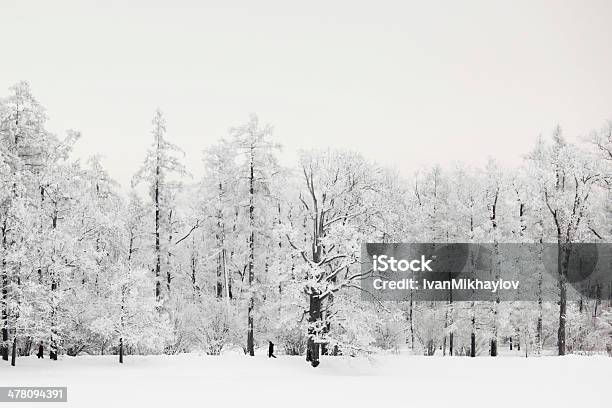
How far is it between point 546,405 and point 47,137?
24156mm

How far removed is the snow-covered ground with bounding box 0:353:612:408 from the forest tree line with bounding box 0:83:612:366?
139cm

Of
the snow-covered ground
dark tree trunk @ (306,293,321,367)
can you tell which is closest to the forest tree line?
dark tree trunk @ (306,293,321,367)

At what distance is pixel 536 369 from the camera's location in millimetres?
26109

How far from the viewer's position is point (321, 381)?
2212 cm

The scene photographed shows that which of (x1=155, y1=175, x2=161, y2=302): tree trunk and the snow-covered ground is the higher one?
(x1=155, y1=175, x2=161, y2=302): tree trunk

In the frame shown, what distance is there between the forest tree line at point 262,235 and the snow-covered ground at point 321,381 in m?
1.39

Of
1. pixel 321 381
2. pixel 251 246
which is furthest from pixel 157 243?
pixel 321 381

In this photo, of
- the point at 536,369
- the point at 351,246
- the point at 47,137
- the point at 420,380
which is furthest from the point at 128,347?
the point at 536,369

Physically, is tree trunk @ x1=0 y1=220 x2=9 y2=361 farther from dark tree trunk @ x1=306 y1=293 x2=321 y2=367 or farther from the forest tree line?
dark tree trunk @ x1=306 y1=293 x2=321 y2=367

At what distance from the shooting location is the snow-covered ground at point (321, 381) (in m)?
18.2

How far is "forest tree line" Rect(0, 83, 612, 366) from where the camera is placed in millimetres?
25047

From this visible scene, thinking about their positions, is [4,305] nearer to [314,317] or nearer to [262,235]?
[262,235]

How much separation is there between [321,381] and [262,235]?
11.1 meters

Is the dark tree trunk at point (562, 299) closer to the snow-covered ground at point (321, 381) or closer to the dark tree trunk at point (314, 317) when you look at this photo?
the snow-covered ground at point (321, 381)
